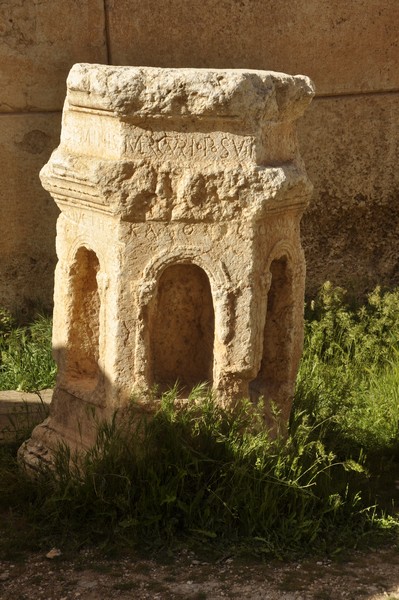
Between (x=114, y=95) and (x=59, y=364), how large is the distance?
4.55 ft

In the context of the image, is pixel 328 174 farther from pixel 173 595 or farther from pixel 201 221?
pixel 173 595

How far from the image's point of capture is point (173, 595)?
459 centimetres

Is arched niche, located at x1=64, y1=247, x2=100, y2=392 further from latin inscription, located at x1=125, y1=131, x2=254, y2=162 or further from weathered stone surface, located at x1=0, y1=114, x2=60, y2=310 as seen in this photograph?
weathered stone surface, located at x1=0, y1=114, x2=60, y2=310

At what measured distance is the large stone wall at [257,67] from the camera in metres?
7.12

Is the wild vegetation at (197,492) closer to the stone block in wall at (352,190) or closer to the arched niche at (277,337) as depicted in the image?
the arched niche at (277,337)

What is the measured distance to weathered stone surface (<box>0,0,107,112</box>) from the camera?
7027 millimetres

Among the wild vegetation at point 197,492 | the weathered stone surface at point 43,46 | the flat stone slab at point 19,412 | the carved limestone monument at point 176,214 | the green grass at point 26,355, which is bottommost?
the wild vegetation at point 197,492

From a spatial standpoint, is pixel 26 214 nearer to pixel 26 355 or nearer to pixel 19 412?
pixel 26 355

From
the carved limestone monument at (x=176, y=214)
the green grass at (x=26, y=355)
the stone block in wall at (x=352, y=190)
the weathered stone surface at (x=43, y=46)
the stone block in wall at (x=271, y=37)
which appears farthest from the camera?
the stone block in wall at (x=352, y=190)

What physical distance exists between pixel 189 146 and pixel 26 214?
2712 mm

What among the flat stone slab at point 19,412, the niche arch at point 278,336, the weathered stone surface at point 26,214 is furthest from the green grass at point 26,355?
the niche arch at point 278,336

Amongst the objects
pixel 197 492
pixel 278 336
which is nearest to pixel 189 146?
pixel 278 336

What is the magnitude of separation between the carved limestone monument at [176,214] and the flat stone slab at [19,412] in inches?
26.5

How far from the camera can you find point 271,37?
7.40 m
